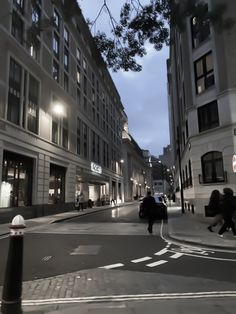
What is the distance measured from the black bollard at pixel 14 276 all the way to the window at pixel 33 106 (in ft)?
76.2

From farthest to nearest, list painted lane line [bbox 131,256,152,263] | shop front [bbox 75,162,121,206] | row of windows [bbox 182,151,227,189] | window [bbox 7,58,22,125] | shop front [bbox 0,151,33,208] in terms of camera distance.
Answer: shop front [bbox 75,162,121,206]
window [bbox 7,58,22,125]
shop front [bbox 0,151,33,208]
row of windows [bbox 182,151,227,189]
painted lane line [bbox 131,256,152,263]

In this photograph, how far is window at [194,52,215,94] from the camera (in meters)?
20.7

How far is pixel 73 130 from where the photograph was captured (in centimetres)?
3778

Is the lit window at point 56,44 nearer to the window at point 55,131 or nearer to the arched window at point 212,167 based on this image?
the window at point 55,131

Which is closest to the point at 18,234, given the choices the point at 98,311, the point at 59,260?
the point at 98,311

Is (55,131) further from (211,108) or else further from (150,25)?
(150,25)

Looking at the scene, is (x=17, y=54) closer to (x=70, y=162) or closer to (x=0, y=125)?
(x=0, y=125)

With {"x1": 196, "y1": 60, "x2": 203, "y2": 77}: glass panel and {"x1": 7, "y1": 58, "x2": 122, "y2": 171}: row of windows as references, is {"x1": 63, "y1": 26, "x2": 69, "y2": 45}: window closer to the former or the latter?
{"x1": 7, "y1": 58, "x2": 122, "y2": 171}: row of windows

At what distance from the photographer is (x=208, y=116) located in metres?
20.8

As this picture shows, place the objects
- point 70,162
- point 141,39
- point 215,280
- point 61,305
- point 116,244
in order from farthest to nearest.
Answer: point 70,162
point 116,244
point 215,280
point 141,39
point 61,305

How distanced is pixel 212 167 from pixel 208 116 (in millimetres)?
3278

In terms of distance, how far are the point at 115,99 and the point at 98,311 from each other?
67.8 m

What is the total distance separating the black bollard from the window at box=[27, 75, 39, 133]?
2323 centimetres

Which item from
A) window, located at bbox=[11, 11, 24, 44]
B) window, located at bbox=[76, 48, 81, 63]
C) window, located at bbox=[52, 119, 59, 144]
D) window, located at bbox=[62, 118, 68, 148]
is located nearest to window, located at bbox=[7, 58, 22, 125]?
window, located at bbox=[11, 11, 24, 44]
